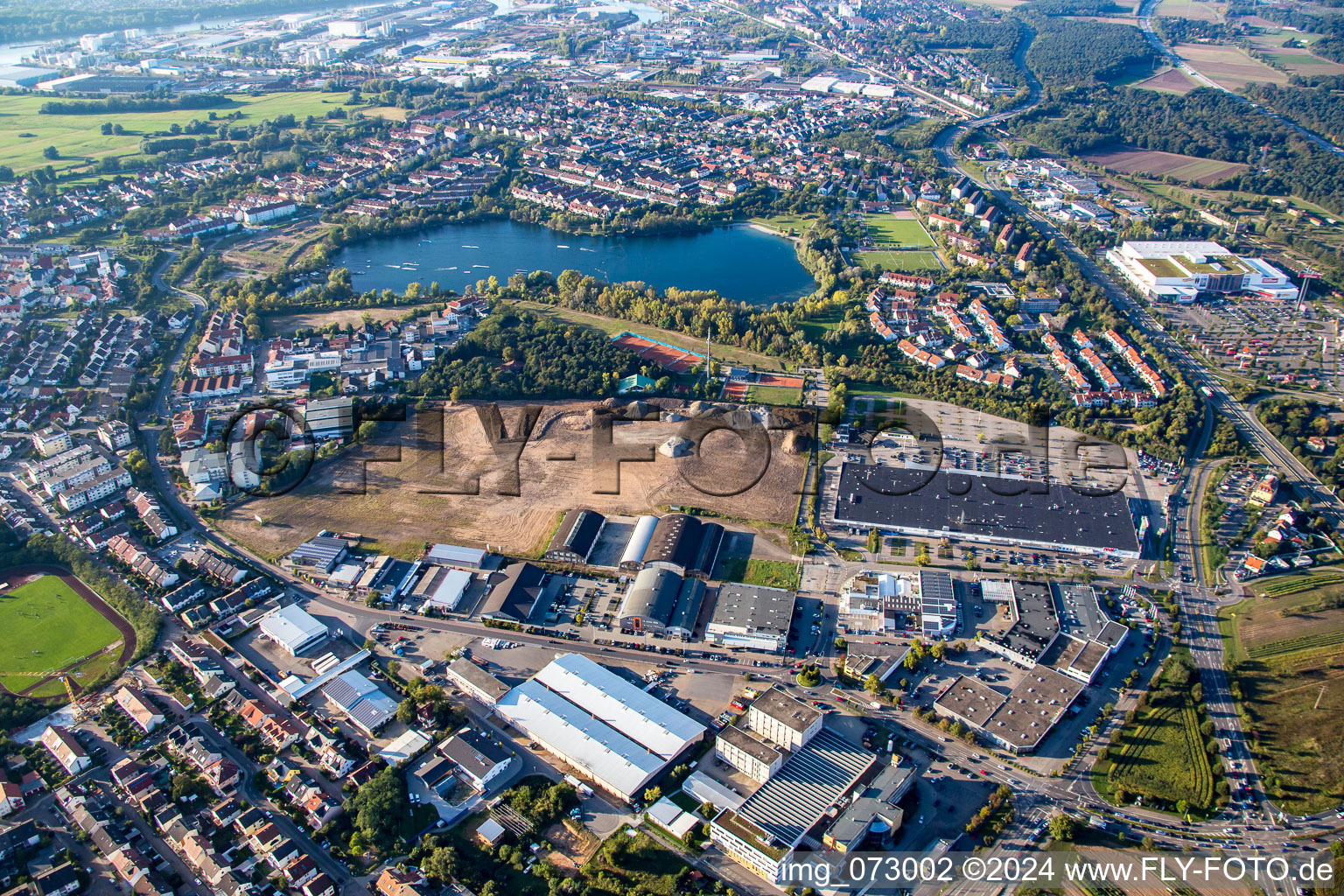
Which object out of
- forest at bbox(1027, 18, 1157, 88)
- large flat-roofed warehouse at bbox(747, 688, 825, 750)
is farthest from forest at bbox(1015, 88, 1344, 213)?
large flat-roofed warehouse at bbox(747, 688, 825, 750)

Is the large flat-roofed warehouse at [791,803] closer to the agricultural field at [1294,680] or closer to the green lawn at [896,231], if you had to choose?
the agricultural field at [1294,680]

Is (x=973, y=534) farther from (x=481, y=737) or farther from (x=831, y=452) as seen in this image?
(x=481, y=737)

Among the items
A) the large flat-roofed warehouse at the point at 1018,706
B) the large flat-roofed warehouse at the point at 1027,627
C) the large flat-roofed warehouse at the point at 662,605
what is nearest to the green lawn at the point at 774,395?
the large flat-roofed warehouse at the point at 662,605

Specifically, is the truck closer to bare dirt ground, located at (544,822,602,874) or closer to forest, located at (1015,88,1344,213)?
bare dirt ground, located at (544,822,602,874)

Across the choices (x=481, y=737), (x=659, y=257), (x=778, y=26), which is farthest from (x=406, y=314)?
(x=778, y=26)

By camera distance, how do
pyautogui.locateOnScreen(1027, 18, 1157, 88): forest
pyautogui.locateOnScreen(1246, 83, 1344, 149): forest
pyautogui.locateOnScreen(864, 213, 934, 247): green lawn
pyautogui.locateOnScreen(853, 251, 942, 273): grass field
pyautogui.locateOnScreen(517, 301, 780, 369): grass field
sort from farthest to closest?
pyautogui.locateOnScreen(1027, 18, 1157, 88): forest, pyautogui.locateOnScreen(1246, 83, 1344, 149): forest, pyautogui.locateOnScreen(864, 213, 934, 247): green lawn, pyautogui.locateOnScreen(853, 251, 942, 273): grass field, pyautogui.locateOnScreen(517, 301, 780, 369): grass field

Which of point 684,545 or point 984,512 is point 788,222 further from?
point 684,545
